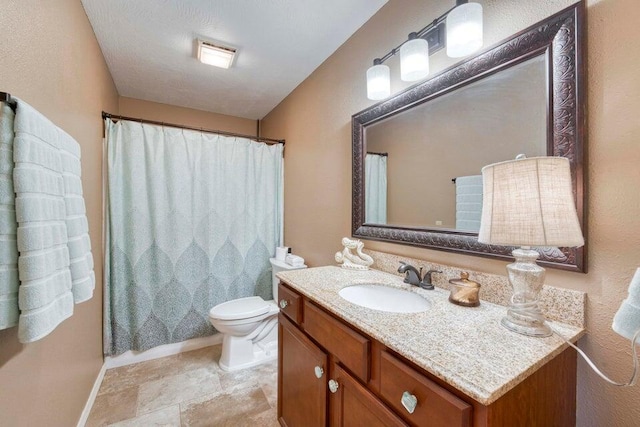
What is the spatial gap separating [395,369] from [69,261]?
3.71 ft

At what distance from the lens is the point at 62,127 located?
126 cm

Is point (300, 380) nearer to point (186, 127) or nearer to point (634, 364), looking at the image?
point (634, 364)

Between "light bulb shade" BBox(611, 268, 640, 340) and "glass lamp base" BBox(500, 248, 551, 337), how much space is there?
283mm

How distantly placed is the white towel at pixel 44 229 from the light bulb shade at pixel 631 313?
1342 millimetres

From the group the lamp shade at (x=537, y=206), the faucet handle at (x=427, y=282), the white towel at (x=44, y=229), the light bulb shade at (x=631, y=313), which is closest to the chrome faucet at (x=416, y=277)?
the faucet handle at (x=427, y=282)

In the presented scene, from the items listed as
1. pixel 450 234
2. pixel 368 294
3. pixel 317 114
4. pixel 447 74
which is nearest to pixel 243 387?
pixel 368 294

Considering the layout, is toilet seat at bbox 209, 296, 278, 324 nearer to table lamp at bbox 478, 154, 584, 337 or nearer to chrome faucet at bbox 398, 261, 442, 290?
chrome faucet at bbox 398, 261, 442, 290

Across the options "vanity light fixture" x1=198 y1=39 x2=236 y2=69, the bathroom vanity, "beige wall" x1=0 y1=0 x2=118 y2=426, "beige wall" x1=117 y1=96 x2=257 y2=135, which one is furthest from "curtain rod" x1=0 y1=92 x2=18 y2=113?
"beige wall" x1=117 y1=96 x2=257 y2=135

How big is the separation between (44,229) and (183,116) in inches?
104

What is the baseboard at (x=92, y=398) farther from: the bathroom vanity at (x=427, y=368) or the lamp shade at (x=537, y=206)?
the lamp shade at (x=537, y=206)

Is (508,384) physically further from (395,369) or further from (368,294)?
(368,294)

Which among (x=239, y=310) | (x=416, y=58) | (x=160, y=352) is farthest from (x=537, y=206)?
(x=160, y=352)

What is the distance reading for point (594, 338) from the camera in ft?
2.61

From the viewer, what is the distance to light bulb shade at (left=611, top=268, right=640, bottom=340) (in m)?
0.48
